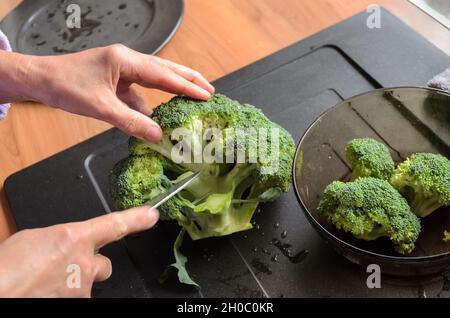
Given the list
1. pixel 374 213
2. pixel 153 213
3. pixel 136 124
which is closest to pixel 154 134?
pixel 136 124

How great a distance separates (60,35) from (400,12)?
31.0 inches

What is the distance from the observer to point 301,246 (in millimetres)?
936

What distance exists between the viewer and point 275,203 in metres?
0.99

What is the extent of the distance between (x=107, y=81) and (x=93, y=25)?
482mm

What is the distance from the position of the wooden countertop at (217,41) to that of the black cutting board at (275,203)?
4cm

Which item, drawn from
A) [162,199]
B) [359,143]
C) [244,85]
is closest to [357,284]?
[359,143]

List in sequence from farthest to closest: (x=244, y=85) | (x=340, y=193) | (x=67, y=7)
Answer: (x=67, y=7)
(x=244, y=85)
(x=340, y=193)

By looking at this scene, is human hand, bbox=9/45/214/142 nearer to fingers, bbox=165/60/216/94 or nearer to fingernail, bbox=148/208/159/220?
fingers, bbox=165/60/216/94

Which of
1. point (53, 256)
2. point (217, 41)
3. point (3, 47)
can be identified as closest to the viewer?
point (53, 256)

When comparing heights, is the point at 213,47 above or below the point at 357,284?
above

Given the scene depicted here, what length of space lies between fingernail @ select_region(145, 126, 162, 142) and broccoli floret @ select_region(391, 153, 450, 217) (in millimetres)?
382

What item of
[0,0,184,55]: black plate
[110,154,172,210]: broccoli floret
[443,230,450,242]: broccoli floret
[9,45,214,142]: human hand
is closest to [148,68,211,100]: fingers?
[9,45,214,142]: human hand

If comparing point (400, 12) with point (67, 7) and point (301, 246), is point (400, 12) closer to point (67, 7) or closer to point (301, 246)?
point (301, 246)

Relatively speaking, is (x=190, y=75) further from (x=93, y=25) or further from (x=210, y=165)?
(x=93, y=25)
